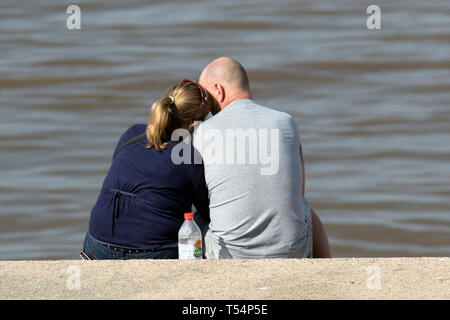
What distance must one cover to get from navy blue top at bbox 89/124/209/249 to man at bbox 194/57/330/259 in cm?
11

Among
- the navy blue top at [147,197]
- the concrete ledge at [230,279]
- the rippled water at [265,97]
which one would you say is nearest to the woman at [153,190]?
the navy blue top at [147,197]

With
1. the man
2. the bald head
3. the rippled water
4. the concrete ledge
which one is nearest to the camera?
the concrete ledge

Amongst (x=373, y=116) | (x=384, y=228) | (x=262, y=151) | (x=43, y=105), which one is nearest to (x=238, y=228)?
(x=262, y=151)

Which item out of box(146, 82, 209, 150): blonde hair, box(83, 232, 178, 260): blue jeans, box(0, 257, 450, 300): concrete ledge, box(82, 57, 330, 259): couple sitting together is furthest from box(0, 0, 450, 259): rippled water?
box(0, 257, 450, 300): concrete ledge

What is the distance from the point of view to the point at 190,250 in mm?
3508

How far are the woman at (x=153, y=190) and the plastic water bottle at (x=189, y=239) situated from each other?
12 centimetres

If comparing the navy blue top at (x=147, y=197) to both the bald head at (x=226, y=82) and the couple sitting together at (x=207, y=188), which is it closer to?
the couple sitting together at (x=207, y=188)

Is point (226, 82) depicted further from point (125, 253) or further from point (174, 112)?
point (125, 253)

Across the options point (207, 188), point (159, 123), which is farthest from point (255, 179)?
point (159, 123)

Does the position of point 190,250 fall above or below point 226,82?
below

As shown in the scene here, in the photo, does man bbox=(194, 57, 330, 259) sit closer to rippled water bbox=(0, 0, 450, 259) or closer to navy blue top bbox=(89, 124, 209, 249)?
navy blue top bbox=(89, 124, 209, 249)

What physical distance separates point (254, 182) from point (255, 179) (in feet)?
0.04

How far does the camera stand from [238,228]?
3.50m

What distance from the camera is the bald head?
3.79 metres
